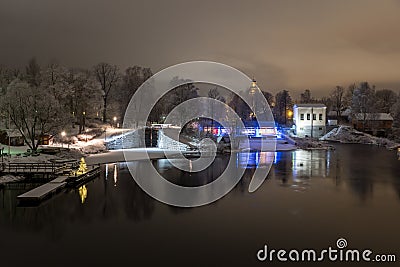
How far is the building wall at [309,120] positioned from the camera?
69438 mm

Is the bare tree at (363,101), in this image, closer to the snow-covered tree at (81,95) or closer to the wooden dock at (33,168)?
the snow-covered tree at (81,95)

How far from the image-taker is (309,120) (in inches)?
2749

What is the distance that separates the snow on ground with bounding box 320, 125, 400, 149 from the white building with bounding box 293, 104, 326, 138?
10.2ft

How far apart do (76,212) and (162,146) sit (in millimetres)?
27217

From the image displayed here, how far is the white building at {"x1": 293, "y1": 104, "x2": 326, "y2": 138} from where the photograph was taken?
69438 millimetres

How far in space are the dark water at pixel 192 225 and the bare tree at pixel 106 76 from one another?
3670 centimetres

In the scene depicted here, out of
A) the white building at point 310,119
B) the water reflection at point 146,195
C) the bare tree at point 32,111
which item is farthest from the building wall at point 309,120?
the bare tree at point 32,111

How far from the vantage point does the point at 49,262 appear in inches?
414

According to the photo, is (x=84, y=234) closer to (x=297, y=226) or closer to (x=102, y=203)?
(x=102, y=203)

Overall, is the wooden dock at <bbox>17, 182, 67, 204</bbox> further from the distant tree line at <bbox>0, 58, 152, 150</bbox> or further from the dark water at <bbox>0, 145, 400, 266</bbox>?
the distant tree line at <bbox>0, 58, 152, 150</bbox>

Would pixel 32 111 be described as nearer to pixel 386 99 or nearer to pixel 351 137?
pixel 351 137

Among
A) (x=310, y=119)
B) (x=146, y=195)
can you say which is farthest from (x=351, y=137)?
(x=146, y=195)

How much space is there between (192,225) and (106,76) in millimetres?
46707

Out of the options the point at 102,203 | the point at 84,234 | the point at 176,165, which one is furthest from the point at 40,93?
the point at 84,234
